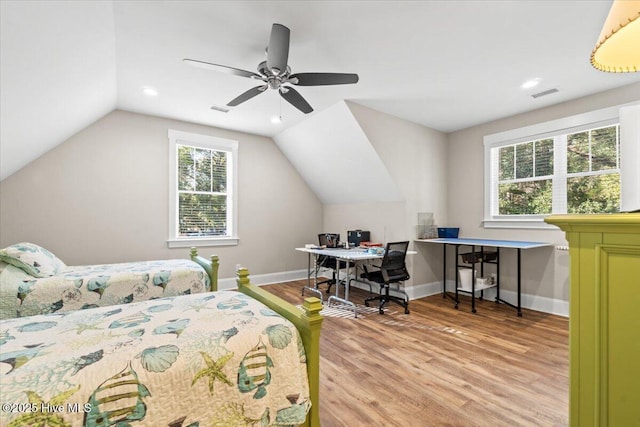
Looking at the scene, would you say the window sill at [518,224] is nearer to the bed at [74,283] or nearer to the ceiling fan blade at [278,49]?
the ceiling fan blade at [278,49]

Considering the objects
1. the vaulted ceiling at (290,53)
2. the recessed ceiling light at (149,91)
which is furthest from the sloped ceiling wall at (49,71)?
the recessed ceiling light at (149,91)

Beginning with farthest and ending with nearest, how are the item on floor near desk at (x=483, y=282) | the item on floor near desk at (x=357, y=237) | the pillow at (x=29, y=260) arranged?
1. the item on floor near desk at (x=357, y=237)
2. the item on floor near desk at (x=483, y=282)
3. the pillow at (x=29, y=260)

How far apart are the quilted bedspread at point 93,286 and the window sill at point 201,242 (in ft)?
3.85

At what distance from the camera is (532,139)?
3.97 meters

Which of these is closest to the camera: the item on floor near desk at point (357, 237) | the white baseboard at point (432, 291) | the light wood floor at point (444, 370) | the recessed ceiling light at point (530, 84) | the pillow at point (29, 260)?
the light wood floor at point (444, 370)

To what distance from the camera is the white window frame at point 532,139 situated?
11.1 feet

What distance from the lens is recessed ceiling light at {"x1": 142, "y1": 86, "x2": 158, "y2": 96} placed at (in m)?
3.37

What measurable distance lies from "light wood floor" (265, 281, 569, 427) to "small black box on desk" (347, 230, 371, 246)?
1.40 metres

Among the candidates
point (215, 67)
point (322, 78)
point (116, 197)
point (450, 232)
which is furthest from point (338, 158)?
point (116, 197)

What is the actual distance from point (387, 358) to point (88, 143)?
14.5 ft

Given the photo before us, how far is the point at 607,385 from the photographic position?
838mm

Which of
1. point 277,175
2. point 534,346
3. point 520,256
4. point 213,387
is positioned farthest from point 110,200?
point 520,256

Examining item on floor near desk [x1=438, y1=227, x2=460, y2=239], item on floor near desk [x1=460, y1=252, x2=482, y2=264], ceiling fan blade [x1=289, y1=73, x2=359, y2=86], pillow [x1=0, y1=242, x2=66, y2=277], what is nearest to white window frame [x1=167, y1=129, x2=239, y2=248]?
pillow [x1=0, y1=242, x2=66, y2=277]

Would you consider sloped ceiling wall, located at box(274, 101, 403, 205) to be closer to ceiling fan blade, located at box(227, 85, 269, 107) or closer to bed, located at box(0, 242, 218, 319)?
ceiling fan blade, located at box(227, 85, 269, 107)
